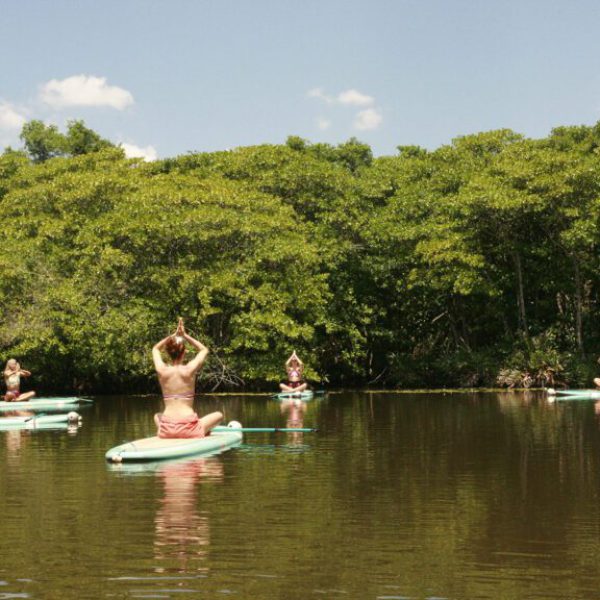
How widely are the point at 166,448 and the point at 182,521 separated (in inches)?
192

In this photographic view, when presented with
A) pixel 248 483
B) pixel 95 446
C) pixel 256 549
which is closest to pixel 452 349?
pixel 95 446

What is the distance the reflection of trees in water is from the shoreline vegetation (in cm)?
2167

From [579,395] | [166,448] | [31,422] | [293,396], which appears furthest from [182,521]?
[293,396]

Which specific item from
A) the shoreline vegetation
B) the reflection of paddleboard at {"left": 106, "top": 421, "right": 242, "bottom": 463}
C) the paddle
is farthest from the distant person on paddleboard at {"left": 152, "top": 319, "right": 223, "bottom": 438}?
the shoreline vegetation

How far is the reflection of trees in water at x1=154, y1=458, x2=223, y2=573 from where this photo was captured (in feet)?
28.7

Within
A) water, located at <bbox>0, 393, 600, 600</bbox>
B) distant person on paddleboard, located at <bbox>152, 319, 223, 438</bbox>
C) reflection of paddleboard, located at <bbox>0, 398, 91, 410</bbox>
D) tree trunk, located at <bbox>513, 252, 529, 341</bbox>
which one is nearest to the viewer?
water, located at <bbox>0, 393, 600, 600</bbox>

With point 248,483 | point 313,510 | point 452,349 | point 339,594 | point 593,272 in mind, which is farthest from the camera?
point 452,349

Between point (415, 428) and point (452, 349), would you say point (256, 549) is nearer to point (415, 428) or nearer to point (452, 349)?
point (415, 428)

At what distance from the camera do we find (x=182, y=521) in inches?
408

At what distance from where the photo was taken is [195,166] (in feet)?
151

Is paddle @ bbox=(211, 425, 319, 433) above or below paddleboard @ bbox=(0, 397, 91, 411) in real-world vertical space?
below

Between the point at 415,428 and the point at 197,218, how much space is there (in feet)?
55.7

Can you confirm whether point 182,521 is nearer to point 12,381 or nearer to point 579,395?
point 12,381

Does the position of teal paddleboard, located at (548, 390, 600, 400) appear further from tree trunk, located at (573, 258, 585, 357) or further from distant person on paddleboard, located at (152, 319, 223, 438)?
distant person on paddleboard, located at (152, 319, 223, 438)
